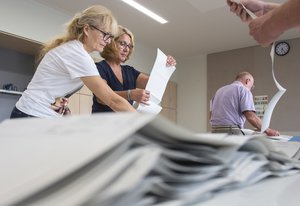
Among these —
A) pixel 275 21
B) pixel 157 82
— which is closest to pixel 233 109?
pixel 157 82

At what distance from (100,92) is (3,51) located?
120 inches

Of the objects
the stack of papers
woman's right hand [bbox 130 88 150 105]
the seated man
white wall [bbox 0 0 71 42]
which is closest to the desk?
the stack of papers

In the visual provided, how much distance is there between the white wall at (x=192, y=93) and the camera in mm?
5500

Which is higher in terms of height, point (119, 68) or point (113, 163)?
point (119, 68)

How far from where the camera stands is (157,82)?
5.13 ft

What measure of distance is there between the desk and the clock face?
465cm

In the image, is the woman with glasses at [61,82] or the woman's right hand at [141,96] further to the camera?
→ the woman's right hand at [141,96]

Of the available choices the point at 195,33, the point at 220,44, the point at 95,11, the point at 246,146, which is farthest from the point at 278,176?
the point at 220,44

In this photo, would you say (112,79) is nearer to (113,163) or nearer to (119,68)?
(119,68)

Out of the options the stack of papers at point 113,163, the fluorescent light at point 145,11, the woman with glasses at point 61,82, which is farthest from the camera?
the fluorescent light at point 145,11

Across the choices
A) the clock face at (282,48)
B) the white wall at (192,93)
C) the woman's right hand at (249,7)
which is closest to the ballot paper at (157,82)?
the woman's right hand at (249,7)

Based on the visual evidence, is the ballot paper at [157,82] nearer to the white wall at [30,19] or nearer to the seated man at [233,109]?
the seated man at [233,109]

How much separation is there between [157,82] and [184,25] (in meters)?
2.82

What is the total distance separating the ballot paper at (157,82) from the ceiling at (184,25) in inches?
81.2
